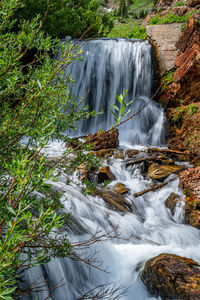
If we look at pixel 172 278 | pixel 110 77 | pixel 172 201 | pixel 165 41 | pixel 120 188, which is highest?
pixel 165 41

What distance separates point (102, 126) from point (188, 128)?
14.1 ft

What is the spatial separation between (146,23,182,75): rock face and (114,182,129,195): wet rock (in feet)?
26.2

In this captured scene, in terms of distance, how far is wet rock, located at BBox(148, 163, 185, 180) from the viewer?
6980 mm

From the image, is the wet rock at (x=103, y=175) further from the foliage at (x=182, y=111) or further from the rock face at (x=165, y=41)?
the rock face at (x=165, y=41)

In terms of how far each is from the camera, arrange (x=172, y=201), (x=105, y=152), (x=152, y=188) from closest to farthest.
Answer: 1. (x=172, y=201)
2. (x=152, y=188)
3. (x=105, y=152)

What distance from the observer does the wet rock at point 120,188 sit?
245 inches

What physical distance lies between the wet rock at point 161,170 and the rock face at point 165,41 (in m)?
6.68

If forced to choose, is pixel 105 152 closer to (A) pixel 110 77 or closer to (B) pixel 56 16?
(A) pixel 110 77

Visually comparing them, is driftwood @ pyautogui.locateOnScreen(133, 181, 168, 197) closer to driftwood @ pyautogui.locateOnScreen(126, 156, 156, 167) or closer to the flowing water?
the flowing water

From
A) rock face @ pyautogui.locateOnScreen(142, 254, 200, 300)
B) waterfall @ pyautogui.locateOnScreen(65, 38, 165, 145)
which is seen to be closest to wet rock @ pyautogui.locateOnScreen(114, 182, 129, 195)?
rock face @ pyautogui.locateOnScreen(142, 254, 200, 300)

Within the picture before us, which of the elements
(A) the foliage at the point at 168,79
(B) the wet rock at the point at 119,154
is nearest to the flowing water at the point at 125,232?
(B) the wet rock at the point at 119,154

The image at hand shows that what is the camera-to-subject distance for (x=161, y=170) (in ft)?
23.6

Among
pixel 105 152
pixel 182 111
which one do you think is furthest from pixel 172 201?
pixel 182 111

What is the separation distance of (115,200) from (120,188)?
2.60 feet
